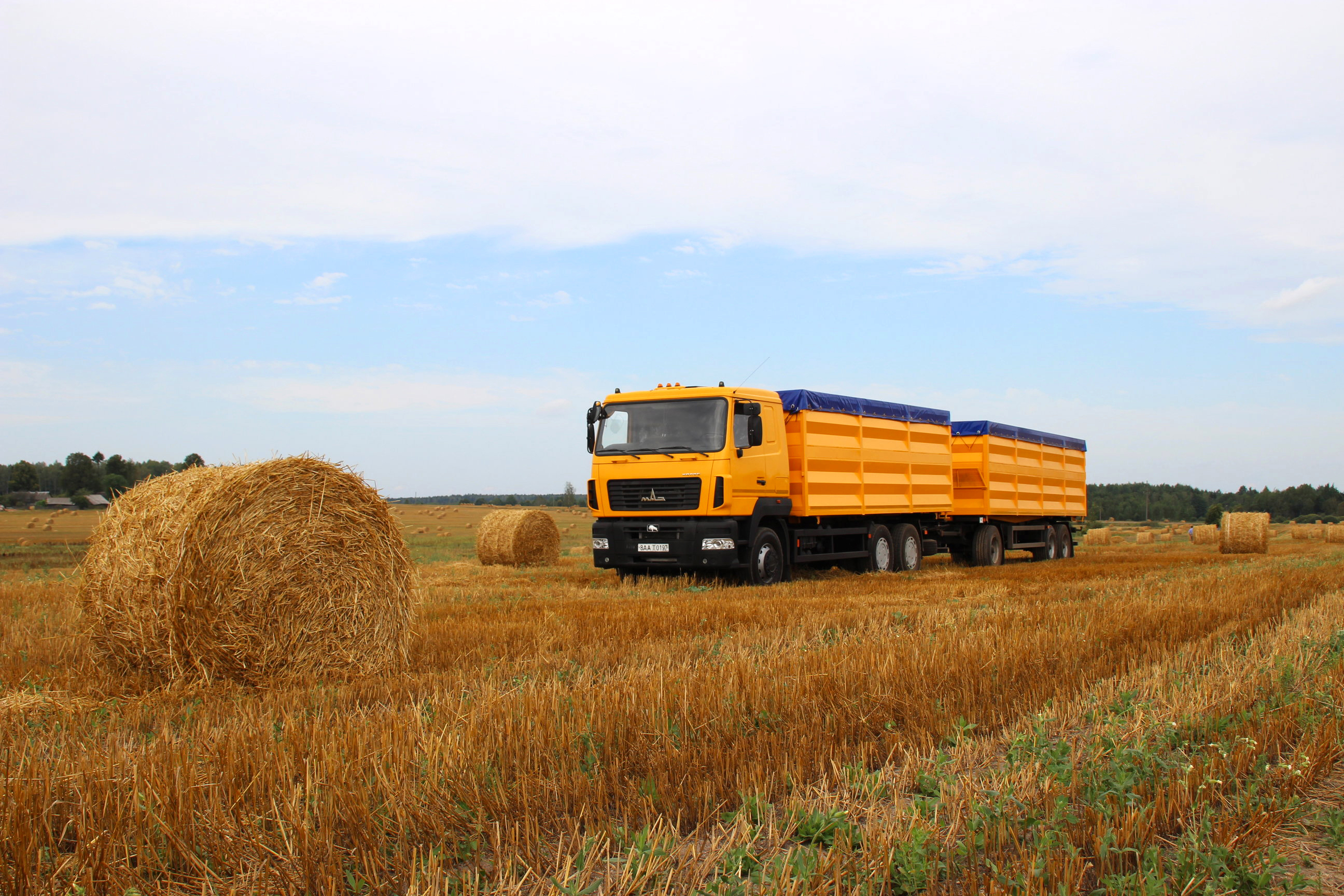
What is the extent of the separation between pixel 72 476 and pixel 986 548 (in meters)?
101

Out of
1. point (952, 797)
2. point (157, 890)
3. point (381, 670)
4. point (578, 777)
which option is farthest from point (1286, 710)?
point (381, 670)

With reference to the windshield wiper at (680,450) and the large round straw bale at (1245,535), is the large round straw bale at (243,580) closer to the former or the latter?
the windshield wiper at (680,450)

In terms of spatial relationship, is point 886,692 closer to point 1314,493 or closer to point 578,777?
point 578,777

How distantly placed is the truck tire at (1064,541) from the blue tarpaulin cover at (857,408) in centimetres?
775

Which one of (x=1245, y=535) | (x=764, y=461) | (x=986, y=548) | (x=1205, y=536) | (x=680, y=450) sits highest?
(x=680, y=450)

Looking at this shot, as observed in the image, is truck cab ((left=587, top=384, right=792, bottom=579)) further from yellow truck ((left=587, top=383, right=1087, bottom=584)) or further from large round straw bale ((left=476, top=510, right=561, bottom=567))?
large round straw bale ((left=476, top=510, right=561, bottom=567))

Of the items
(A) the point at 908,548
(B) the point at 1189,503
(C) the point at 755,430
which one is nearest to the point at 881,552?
(A) the point at 908,548

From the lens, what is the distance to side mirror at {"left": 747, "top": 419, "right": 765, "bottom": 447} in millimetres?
14516

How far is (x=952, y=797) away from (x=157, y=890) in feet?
9.55

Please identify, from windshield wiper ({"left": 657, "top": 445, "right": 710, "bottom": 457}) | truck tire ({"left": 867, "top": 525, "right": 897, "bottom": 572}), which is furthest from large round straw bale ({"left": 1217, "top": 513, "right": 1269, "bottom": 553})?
windshield wiper ({"left": 657, "top": 445, "right": 710, "bottom": 457})

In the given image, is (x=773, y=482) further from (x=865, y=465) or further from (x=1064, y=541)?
(x=1064, y=541)

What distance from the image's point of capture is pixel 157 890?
119 inches

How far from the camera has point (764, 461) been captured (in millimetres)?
15242

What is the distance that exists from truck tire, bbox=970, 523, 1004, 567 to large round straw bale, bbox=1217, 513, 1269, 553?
1078 cm
